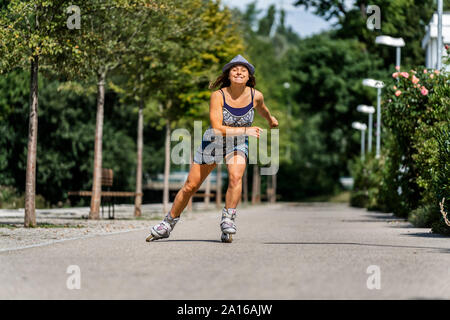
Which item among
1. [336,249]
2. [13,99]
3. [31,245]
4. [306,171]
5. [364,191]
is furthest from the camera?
[306,171]

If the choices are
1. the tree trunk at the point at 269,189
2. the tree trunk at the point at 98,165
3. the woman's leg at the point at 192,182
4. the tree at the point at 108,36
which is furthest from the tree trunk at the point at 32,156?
the tree trunk at the point at 269,189

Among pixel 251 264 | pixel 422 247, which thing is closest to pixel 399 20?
pixel 422 247

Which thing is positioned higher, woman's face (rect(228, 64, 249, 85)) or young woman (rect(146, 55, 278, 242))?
woman's face (rect(228, 64, 249, 85))

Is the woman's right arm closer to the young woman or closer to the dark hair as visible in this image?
the young woman

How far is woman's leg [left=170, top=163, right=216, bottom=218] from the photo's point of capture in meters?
11.3

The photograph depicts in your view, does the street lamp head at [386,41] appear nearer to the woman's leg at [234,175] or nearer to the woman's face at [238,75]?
the woman's face at [238,75]

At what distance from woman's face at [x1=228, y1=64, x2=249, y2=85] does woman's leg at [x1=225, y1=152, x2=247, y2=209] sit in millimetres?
904

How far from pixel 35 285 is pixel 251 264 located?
240cm

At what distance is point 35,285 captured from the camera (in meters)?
7.23

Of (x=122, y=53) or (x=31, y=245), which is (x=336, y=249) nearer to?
(x=31, y=245)

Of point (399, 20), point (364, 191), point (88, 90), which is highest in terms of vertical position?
point (399, 20)

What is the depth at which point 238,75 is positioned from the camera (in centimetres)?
1120

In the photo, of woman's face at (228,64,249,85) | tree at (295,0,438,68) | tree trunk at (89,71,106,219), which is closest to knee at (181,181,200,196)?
woman's face at (228,64,249,85)

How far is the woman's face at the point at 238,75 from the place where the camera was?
439 inches
